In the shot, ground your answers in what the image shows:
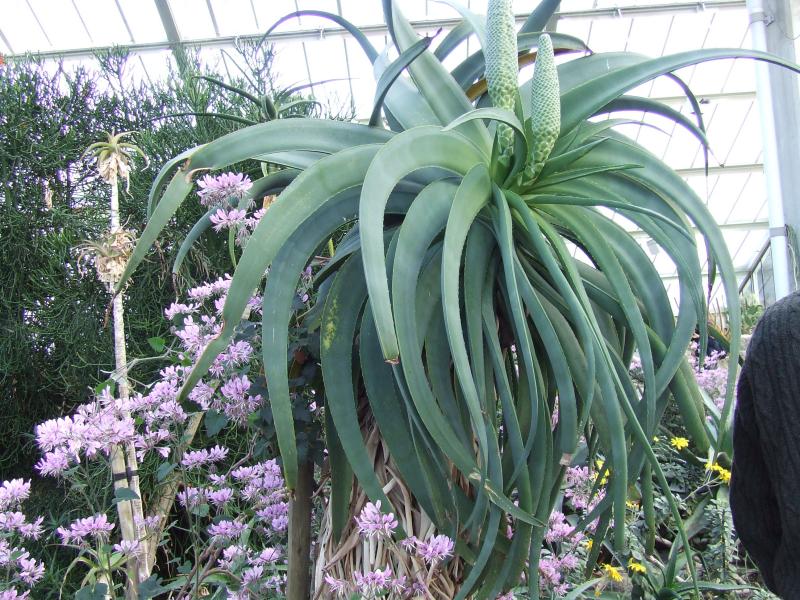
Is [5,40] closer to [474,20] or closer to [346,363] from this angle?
[474,20]

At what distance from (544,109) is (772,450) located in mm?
664

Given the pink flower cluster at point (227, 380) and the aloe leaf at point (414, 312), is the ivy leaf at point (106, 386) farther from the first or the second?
the aloe leaf at point (414, 312)

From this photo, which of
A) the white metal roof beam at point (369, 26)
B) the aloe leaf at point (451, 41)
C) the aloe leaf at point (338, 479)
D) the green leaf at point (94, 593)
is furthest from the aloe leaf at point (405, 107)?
the white metal roof beam at point (369, 26)

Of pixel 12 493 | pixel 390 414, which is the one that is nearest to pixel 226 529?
pixel 12 493

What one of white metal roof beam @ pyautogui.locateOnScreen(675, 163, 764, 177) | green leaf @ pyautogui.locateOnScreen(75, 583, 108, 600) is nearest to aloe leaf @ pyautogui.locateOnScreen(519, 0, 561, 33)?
green leaf @ pyautogui.locateOnScreen(75, 583, 108, 600)

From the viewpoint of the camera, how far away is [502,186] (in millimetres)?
1253

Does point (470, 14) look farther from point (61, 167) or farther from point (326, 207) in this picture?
point (61, 167)

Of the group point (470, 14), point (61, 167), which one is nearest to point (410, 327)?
point (470, 14)

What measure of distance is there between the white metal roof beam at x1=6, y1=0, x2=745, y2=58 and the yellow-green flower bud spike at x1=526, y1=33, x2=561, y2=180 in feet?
26.4

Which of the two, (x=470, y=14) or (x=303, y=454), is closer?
(x=303, y=454)

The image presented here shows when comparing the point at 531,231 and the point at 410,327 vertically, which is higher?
the point at 531,231

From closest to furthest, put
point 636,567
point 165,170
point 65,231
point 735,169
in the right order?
1. point 165,170
2. point 636,567
3. point 65,231
4. point 735,169

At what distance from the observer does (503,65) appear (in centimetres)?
127

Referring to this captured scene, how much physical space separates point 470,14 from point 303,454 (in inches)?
31.7
